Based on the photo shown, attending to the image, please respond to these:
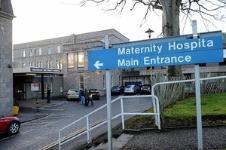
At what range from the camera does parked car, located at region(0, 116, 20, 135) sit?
16875mm

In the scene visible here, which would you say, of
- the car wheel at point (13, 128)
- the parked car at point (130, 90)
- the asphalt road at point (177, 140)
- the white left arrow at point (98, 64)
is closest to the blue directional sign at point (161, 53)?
the white left arrow at point (98, 64)

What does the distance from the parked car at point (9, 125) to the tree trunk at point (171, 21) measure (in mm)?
8971

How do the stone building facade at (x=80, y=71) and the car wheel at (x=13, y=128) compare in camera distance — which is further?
the stone building facade at (x=80, y=71)

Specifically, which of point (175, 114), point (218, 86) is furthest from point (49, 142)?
point (218, 86)

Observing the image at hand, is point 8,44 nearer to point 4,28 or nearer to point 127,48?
point 4,28

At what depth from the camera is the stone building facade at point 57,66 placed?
144 ft

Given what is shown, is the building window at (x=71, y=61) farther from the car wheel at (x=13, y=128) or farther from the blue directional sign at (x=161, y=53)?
the blue directional sign at (x=161, y=53)

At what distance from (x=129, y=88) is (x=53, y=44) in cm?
2947

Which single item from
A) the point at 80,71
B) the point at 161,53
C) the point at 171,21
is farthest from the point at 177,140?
the point at 80,71

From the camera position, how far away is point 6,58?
27109 millimetres

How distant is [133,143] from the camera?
8.70m

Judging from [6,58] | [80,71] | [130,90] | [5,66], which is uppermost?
[6,58]

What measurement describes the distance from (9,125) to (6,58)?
11042mm

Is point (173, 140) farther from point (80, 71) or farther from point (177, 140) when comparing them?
point (80, 71)
